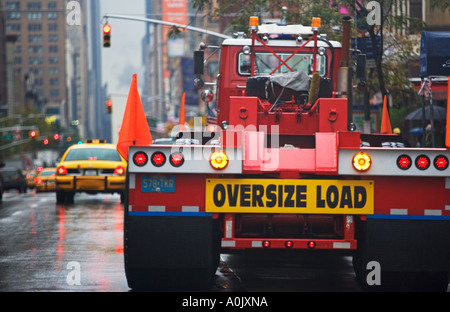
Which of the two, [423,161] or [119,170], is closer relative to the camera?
[423,161]

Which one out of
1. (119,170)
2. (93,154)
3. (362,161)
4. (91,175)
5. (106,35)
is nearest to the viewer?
(362,161)

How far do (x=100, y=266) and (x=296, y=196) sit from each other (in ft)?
12.4

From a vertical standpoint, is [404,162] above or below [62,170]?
above

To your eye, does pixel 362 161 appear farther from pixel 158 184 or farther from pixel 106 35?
pixel 106 35

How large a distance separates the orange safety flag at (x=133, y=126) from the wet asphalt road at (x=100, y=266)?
5.09 feet

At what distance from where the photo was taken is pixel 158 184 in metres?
8.00

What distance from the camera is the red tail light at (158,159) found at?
785 cm

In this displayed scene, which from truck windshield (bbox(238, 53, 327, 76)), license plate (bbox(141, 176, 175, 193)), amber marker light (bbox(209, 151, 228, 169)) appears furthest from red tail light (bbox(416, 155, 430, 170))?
truck windshield (bbox(238, 53, 327, 76))

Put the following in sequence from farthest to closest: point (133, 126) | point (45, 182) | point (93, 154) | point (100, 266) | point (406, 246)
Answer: point (45, 182), point (93, 154), point (100, 266), point (133, 126), point (406, 246)

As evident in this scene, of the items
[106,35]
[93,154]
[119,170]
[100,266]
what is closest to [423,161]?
[100,266]

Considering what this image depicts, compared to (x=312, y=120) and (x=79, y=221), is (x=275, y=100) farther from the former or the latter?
(x=79, y=221)

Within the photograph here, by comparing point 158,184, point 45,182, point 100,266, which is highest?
point 158,184

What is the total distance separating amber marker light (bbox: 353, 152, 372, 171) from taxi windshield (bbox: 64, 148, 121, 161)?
17625 mm

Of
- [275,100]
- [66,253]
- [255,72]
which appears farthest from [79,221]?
[275,100]
